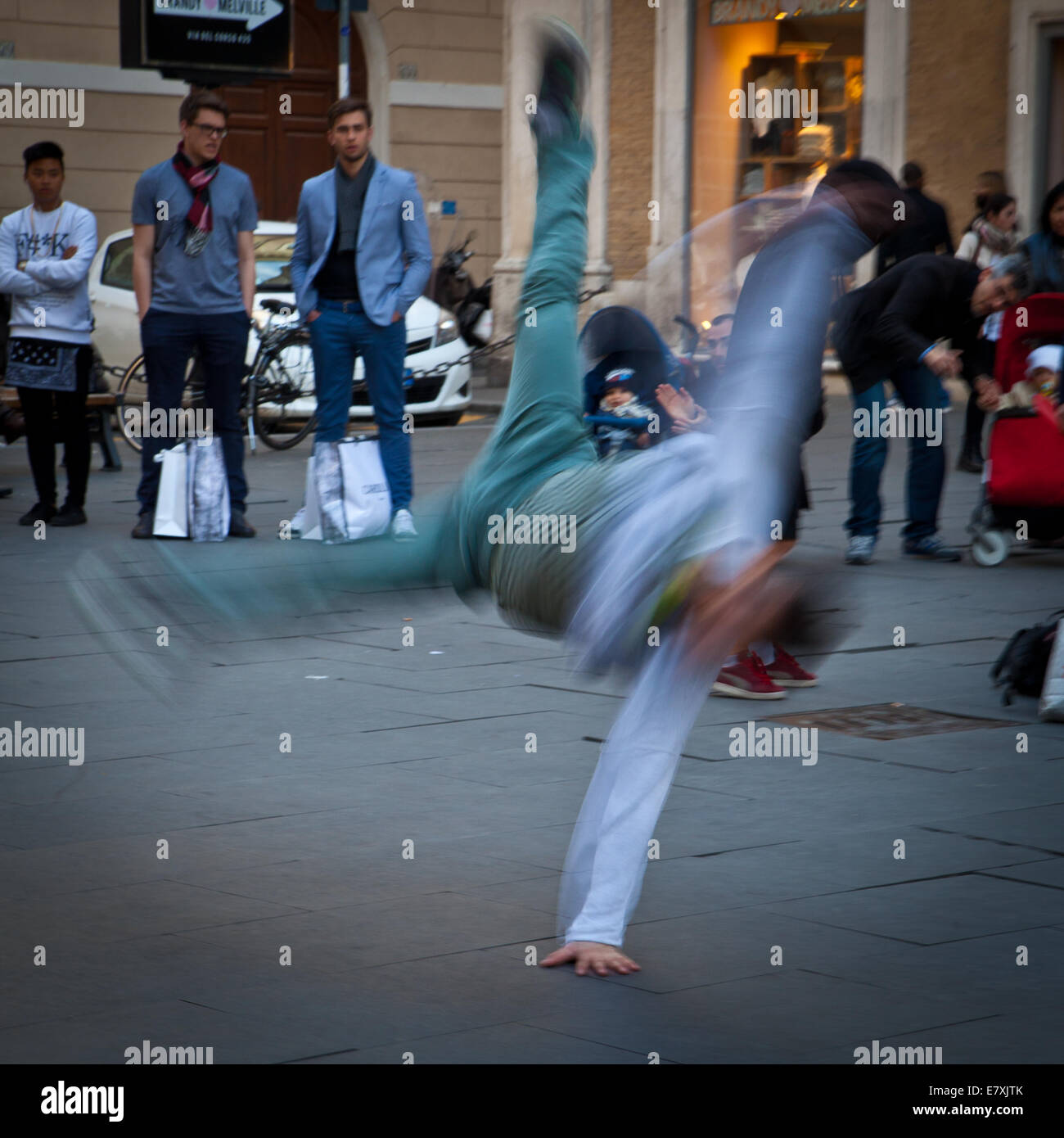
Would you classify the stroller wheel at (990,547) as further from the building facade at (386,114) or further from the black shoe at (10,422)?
the building facade at (386,114)

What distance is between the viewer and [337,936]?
427cm

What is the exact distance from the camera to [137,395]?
1577 cm

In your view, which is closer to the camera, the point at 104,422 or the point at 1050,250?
the point at 1050,250

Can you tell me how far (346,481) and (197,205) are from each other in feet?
5.63

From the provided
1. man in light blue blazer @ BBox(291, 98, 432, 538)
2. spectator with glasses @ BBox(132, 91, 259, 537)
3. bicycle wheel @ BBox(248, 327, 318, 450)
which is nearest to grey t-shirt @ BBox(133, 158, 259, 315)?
spectator with glasses @ BBox(132, 91, 259, 537)

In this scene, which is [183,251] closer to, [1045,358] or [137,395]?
[1045,358]

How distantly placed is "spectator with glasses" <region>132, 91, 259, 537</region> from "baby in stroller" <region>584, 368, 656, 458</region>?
1927 millimetres

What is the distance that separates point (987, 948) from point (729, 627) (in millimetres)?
1116

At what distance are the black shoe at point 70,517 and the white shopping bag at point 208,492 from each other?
100cm

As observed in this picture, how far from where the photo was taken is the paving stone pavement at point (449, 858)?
367cm

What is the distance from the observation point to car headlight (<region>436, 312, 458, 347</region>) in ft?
54.7

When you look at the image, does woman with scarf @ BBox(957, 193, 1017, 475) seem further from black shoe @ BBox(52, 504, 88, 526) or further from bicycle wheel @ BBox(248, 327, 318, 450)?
black shoe @ BBox(52, 504, 88, 526)

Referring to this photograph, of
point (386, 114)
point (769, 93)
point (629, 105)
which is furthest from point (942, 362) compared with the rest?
point (386, 114)

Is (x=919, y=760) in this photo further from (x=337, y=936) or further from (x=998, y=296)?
(x=998, y=296)
